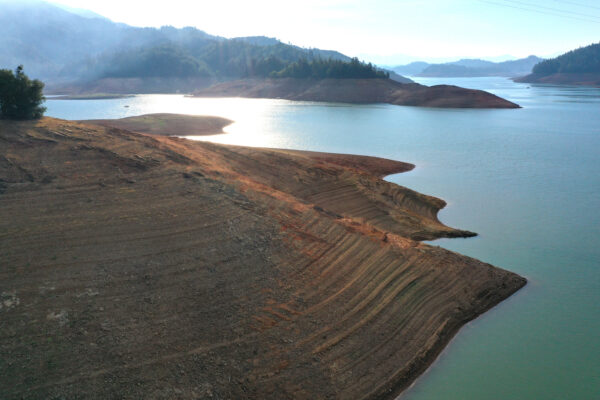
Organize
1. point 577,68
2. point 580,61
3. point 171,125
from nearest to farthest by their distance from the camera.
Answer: point 171,125 → point 577,68 → point 580,61

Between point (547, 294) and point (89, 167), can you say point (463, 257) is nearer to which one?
point (547, 294)

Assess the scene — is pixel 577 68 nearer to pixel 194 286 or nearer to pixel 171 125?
pixel 171 125

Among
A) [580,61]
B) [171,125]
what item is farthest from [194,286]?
[580,61]

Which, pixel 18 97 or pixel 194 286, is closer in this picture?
pixel 194 286

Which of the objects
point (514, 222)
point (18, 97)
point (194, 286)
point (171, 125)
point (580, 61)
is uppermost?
point (580, 61)

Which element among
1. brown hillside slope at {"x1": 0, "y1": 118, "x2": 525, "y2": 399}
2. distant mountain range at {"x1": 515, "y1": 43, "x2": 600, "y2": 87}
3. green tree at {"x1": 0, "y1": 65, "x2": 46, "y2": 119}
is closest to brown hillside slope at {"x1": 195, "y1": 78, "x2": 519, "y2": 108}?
brown hillside slope at {"x1": 0, "y1": 118, "x2": 525, "y2": 399}

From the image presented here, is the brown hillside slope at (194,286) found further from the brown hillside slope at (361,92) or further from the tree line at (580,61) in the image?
the tree line at (580,61)

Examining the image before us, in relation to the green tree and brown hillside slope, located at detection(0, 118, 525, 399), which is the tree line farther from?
the green tree
